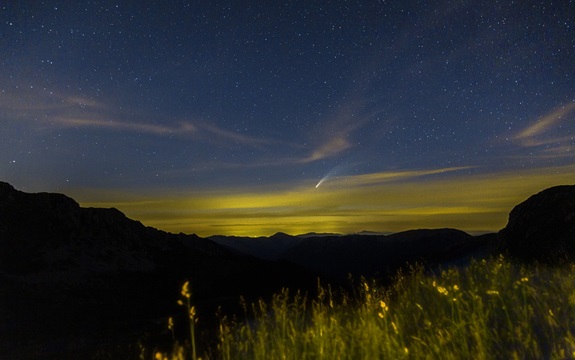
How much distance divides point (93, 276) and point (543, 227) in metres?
21.4

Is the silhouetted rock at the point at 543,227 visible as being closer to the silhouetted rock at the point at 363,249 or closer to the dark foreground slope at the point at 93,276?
the dark foreground slope at the point at 93,276

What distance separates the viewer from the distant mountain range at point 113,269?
15.3 m

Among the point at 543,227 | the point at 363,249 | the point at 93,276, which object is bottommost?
the point at 93,276

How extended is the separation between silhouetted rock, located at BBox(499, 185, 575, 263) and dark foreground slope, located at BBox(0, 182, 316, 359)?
11740 millimetres

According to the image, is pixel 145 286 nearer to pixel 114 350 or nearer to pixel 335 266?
pixel 114 350

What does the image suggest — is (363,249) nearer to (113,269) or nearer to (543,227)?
(113,269)

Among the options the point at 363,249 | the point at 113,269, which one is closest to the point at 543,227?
the point at 113,269

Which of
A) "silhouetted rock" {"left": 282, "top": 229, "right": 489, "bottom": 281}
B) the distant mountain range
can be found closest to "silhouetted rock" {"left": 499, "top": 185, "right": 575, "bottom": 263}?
the distant mountain range

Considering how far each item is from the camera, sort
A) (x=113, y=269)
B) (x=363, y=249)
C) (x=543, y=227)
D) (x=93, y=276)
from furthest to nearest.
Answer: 1. (x=363, y=249)
2. (x=113, y=269)
3. (x=93, y=276)
4. (x=543, y=227)

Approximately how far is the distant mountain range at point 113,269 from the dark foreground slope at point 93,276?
0.05 meters

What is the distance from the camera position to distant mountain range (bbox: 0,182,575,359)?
602 inches

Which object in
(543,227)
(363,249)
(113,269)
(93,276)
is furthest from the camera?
(363,249)

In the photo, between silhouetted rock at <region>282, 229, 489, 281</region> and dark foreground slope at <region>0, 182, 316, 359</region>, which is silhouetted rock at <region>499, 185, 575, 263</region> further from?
silhouetted rock at <region>282, 229, 489, 281</region>

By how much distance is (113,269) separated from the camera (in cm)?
2534
